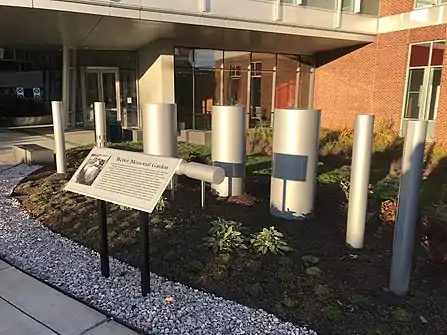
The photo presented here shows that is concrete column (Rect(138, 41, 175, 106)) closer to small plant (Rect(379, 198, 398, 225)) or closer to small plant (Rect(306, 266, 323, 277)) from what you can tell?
small plant (Rect(379, 198, 398, 225))

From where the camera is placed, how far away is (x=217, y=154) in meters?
6.91

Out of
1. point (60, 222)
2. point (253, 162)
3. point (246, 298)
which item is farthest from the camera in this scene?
point (253, 162)

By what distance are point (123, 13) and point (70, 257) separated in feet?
30.7

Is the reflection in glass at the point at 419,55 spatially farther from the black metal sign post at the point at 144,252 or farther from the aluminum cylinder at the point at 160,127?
the black metal sign post at the point at 144,252

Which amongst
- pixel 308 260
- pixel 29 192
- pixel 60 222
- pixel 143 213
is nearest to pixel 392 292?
pixel 308 260

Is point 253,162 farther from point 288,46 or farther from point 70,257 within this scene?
point 288,46

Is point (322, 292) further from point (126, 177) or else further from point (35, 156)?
point (35, 156)

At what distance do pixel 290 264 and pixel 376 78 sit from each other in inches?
642

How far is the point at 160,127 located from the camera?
22.7ft

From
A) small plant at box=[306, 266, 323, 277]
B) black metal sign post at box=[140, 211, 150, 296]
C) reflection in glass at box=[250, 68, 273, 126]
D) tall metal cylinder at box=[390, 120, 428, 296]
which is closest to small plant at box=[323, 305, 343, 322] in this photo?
small plant at box=[306, 266, 323, 277]

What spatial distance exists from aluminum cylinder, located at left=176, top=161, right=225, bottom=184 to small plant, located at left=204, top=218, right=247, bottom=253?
976mm

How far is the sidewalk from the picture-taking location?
125 inches

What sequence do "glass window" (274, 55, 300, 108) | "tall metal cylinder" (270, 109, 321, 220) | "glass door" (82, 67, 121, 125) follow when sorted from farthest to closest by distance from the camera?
"glass window" (274, 55, 300, 108)
"glass door" (82, 67, 121, 125)
"tall metal cylinder" (270, 109, 321, 220)

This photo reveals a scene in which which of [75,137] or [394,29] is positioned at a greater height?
[394,29]
